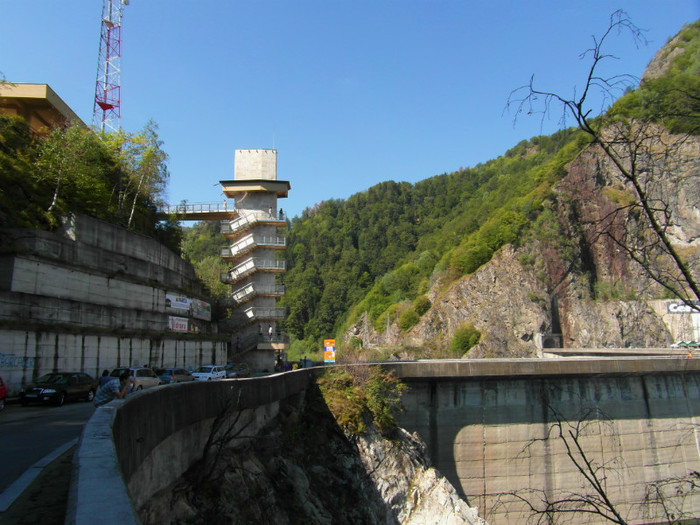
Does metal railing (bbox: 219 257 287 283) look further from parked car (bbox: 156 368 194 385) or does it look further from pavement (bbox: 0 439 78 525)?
pavement (bbox: 0 439 78 525)

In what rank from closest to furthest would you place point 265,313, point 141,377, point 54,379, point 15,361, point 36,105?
point 54,379 < point 15,361 < point 141,377 < point 36,105 < point 265,313

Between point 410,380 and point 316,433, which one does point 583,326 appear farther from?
point 316,433

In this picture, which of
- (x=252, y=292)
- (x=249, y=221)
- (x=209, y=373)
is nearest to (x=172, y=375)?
(x=209, y=373)

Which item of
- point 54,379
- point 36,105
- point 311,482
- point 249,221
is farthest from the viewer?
point 249,221

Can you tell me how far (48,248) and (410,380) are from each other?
1960 centimetres

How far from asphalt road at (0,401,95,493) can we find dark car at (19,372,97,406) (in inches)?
14.1

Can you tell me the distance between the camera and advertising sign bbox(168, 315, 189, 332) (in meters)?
38.7

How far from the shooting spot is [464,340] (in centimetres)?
8700

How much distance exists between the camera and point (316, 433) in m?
17.8

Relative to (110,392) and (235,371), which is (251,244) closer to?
(235,371)

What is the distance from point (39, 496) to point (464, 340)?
84.8m

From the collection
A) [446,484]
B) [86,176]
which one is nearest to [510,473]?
[446,484]

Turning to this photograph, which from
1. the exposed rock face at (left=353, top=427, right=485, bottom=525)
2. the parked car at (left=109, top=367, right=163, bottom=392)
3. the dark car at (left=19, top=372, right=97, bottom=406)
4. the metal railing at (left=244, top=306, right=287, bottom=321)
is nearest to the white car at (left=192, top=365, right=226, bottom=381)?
the parked car at (left=109, top=367, right=163, bottom=392)

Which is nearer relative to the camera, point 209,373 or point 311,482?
point 311,482
